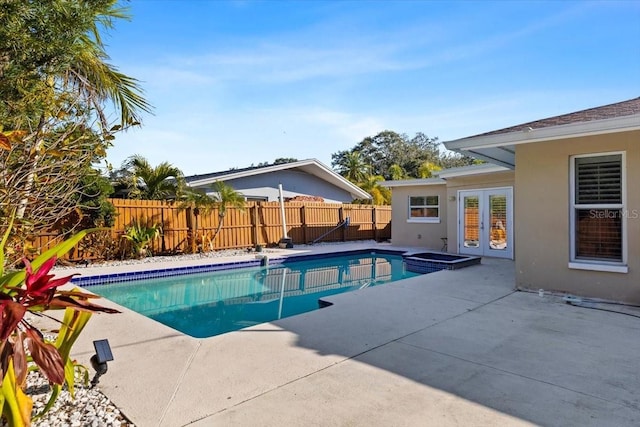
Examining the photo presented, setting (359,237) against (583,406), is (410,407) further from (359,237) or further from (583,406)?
(359,237)

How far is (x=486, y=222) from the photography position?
12602 millimetres

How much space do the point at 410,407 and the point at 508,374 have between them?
1212 millimetres

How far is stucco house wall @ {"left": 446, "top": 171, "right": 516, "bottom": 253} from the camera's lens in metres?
12.1

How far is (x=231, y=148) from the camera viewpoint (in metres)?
21.7

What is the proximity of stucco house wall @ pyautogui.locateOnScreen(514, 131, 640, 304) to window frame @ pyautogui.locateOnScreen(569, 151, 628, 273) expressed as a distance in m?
0.05

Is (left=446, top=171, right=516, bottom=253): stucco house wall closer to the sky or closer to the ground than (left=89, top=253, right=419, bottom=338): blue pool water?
closer to the sky

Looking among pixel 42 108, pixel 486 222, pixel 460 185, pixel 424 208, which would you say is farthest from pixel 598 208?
pixel 424 208

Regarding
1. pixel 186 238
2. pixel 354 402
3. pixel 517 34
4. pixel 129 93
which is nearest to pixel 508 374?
pixel 354 402

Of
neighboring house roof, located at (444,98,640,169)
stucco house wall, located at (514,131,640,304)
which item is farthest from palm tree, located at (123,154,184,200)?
stucco house wall, located at (514,131,640,304)

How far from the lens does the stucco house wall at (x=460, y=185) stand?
1212cm

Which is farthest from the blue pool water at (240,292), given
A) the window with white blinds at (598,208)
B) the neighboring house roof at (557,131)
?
the window with white blinds at (598,208)

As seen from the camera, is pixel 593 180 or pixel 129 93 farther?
pixel 129 93

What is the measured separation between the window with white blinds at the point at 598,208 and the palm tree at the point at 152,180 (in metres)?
12.8

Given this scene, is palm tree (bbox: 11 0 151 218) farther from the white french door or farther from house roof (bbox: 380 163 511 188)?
the white french door
